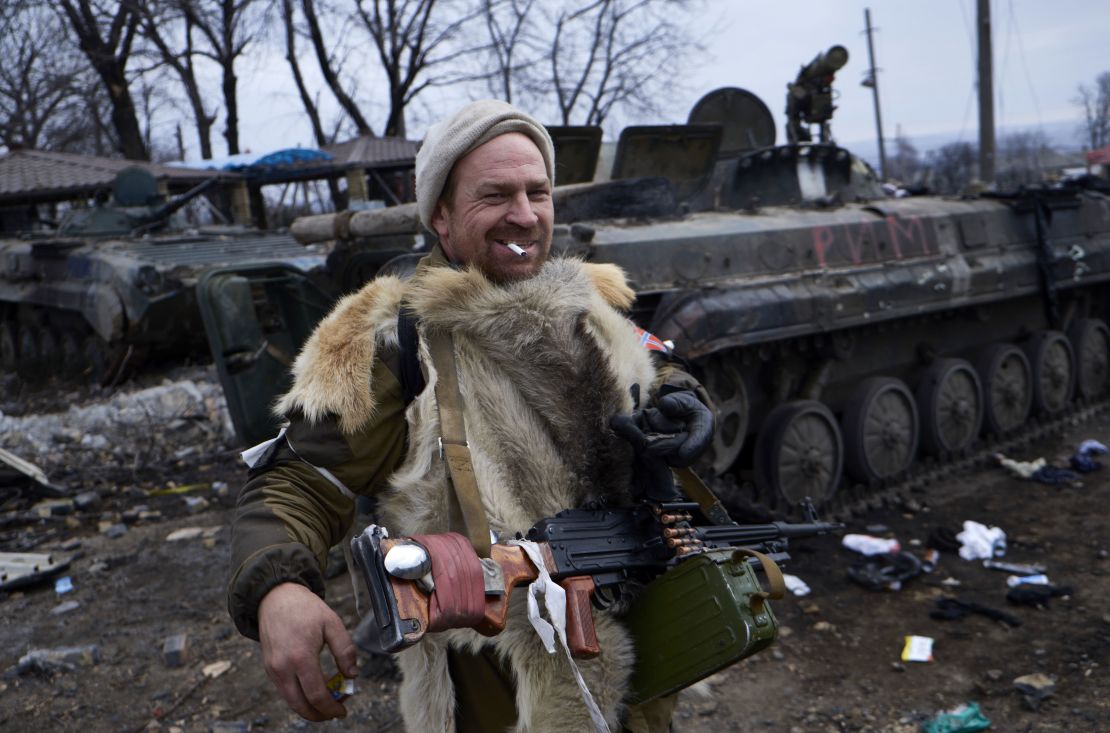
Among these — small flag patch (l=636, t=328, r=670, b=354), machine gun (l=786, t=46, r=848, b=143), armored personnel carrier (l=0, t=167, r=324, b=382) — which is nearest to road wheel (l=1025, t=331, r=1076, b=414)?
machine gun (l=786, t=46, r=848, b=143)

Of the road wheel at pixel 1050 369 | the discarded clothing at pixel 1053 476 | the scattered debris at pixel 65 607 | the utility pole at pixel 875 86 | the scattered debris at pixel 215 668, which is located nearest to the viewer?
the scattered debris at pixel 215 668

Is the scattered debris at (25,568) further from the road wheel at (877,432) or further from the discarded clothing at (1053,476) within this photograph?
the discarded clothing at (1053,476)

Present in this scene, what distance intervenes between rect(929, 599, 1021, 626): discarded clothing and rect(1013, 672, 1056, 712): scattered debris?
540 mm

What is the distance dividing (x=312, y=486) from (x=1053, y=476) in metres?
5.93

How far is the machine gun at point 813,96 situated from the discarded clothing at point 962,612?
4.93 meters

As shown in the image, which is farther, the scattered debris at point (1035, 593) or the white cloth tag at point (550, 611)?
the scattered debris at point (1035, 593)

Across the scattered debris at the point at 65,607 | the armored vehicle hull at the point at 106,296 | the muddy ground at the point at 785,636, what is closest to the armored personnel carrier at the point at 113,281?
the armored vehicle hull at the point at 106,296

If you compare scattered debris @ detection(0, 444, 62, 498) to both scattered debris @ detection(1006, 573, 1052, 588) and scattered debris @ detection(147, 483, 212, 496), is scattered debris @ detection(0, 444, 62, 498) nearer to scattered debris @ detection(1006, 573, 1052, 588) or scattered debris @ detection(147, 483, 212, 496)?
scattered debris @ detection(147, 483, 212, 496)

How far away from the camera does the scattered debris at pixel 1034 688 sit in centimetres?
354

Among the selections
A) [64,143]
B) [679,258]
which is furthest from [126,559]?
[64,143]

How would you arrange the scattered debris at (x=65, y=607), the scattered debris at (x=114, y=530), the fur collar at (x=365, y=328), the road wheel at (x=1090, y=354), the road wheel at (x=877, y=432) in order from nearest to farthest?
1. the fur collar at (x=365, y=328)
2. the scattered debris at (x=65, y=607)
3. the road wheel at (x=877, y=432)
4. the scattered debris at (x=114, y=530)
5. the road wheel at (x=1090, y=354)

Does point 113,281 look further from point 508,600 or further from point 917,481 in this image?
point 508,600

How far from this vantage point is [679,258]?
16.9 feet

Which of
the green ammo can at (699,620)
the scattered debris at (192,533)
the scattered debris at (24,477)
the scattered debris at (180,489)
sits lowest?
the scattered debris at (192,533)
